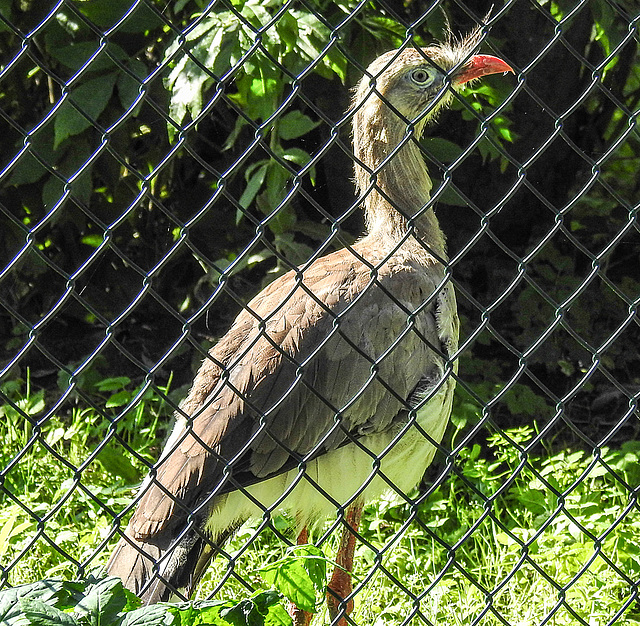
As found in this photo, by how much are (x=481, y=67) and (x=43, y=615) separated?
7.74 ft

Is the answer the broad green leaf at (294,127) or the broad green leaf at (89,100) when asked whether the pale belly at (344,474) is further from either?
the broad green leaf at (89,100)

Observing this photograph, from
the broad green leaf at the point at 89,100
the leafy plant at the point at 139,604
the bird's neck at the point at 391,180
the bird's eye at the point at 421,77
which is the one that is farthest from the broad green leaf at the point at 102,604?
the bird's eye at the point at 421,77

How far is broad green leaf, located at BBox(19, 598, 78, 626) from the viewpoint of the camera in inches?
67.9

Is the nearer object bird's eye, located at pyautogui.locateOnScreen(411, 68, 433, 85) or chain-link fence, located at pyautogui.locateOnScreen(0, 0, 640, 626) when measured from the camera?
chain-link fence, located at pyautogui.locateOnScreen(0, 0, 640, 626)

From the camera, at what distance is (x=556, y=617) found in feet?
10.6

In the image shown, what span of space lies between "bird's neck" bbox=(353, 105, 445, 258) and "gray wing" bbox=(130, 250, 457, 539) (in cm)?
21

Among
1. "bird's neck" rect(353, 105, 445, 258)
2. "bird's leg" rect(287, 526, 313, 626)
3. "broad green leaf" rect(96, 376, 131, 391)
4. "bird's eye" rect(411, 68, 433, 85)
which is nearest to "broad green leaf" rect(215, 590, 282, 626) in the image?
"bird's leg" rect(287, 526, 313, 626)

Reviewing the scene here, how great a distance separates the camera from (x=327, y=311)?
205 centimetres

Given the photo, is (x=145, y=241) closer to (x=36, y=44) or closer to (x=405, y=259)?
(x=36, y=44)

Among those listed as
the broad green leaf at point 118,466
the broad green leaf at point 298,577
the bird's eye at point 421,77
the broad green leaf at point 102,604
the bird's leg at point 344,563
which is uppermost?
the bird's eye at point 421,77

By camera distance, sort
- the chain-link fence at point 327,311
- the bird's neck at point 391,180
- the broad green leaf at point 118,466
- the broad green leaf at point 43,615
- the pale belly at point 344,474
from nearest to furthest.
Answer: the broad green leaf at point 43,615 < the chain-link fence at point 327,311 < the pale belly at point 344,474 < the bird's neck at point 391,180 < the broad green leaf at point 118,466

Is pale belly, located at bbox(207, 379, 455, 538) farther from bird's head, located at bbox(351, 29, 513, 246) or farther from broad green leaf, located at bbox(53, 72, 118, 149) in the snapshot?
broad green leaf, located at bbox(53, 72, 118, 149)

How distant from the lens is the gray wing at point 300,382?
2.86 m

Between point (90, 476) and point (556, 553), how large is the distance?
207 cm
